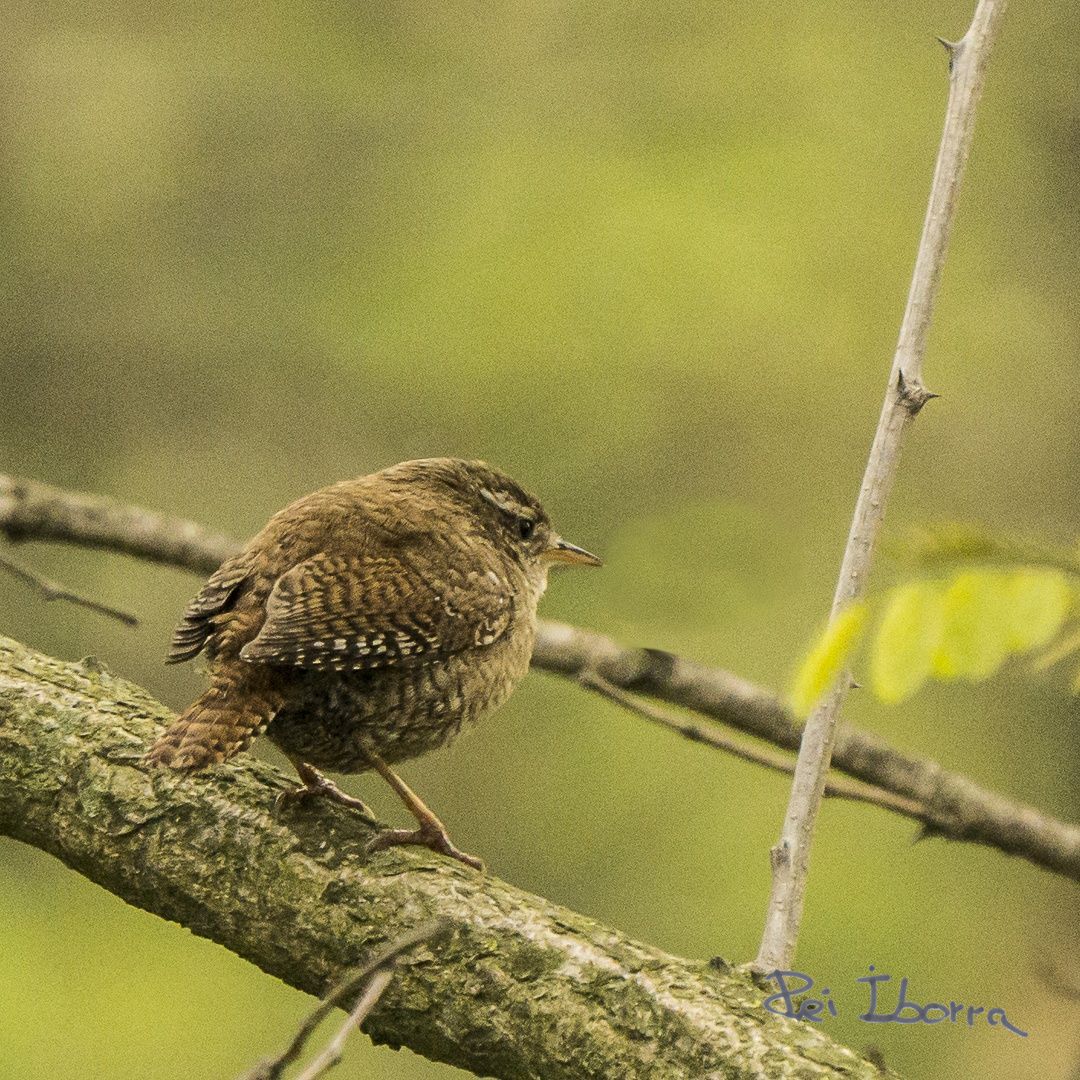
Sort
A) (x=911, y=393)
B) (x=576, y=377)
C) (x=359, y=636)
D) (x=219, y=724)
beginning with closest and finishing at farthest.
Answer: (x=911, y=393) < (x=219, y=724) < (x=359, y=636) < (x=576, y=377)

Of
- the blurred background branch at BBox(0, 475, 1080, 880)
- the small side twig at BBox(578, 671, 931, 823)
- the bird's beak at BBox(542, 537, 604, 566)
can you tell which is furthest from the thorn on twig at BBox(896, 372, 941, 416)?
the bird's beak at BBox(542, 537, 604, 566)

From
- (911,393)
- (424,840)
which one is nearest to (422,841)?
(424,840)

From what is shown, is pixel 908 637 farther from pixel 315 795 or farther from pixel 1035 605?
pixel 315 795

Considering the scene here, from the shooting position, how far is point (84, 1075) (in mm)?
7516

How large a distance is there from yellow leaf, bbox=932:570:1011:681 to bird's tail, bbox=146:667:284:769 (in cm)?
184

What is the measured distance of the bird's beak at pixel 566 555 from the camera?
16.0 ft

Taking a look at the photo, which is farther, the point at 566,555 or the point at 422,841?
the point at 566,555

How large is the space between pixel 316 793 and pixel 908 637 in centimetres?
188

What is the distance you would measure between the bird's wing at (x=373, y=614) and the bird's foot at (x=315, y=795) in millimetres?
256

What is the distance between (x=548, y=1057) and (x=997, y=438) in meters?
8.09

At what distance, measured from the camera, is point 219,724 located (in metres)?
3.24

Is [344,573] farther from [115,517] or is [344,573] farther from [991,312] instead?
[991,312]

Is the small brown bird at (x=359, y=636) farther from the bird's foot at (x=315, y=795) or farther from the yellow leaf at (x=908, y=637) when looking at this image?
the yellow leaf at (x=908, y=637)

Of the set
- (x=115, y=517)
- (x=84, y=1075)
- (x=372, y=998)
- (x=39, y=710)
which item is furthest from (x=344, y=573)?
(x=84, y=1075)
